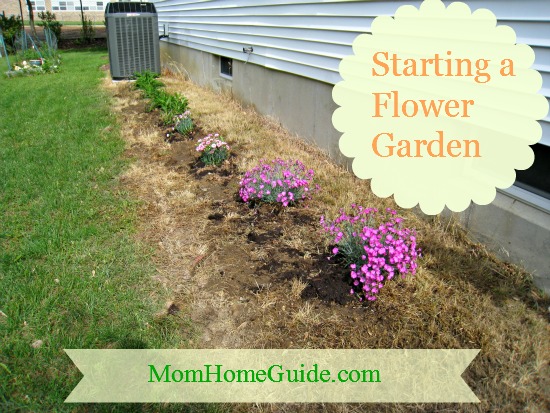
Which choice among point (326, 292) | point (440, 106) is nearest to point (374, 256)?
point (326, 292)

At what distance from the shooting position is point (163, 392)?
7.32 ft

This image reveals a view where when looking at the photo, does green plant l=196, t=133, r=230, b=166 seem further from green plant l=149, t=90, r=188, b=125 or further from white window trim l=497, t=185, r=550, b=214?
white window trim l=497, t=185, r=550, b=214

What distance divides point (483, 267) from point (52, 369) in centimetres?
265

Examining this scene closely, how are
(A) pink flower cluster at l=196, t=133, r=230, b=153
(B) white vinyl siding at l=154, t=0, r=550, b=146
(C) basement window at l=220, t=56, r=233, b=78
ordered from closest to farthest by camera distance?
(B) white vinyl siding at l=154, t=0, r=550, b=146
(A) pink flower cluster at l=196, t=133, r=230, b=153
(C) basement window at l=220, t=56, r=233, b=78

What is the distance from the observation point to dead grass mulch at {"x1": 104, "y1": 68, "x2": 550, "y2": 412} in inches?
88.1

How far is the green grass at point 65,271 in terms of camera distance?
2.37m

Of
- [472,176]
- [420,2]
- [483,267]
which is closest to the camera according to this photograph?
[483,267]

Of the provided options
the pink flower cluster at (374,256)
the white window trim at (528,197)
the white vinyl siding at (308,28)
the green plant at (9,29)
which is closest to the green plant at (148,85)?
the white vinyl siding at (308,28)

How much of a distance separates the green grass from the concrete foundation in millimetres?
2129

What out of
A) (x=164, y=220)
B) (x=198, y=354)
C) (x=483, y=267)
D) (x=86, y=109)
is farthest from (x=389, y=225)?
(x=86, y=109)

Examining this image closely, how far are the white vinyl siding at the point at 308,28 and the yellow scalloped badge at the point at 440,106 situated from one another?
3.1 inches

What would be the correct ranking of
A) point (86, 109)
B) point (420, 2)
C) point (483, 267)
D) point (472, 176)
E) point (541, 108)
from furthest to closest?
1. point (86, 109)
2. point (420, 2)
3. point (472, 176)
4. point (483, 267)
5. point (541, 108)

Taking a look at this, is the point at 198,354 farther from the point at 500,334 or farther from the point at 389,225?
the point at 500,334

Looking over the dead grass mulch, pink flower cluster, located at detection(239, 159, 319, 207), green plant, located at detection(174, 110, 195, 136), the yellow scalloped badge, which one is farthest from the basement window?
pink flower cluster, located at detection(239, 159, 319, 207)
